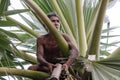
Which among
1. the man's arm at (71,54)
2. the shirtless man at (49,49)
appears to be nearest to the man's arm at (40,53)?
the shirtless man at (49,49)

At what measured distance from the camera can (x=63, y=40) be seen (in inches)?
91.5

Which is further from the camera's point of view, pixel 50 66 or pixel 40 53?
pixel 40 53

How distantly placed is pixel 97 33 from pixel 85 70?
1.02ft

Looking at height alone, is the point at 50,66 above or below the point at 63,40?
below

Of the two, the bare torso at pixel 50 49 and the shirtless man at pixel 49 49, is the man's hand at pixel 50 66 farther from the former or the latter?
the bare torso at pixel 50 49

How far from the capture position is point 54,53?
2.44 meters

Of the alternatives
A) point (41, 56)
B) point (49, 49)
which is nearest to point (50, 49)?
point (49, 49)

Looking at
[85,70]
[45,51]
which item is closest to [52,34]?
[45,51]

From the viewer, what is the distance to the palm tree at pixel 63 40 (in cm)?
203

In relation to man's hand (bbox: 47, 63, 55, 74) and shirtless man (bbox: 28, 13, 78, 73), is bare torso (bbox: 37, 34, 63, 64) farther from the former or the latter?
man's hand (bbox: 47, 63, 55, 74)

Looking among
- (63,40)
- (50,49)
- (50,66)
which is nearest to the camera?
(50,66)

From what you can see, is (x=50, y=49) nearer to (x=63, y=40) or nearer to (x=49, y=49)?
(x=49, y=49)

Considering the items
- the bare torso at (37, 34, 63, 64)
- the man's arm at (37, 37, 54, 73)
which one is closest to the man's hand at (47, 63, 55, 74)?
the man's arm at (37, 37, 54, 73)

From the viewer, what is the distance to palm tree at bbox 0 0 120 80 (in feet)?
6.66
